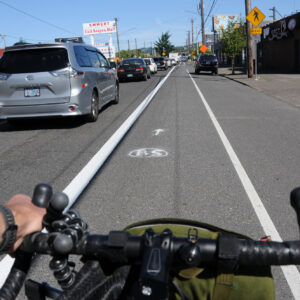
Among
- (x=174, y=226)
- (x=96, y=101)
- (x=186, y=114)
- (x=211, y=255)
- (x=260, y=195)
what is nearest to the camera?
(x=211, y=255)

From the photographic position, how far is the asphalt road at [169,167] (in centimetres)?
440

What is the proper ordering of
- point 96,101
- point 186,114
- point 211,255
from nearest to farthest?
point 211,255
point 96,101
point 186,114

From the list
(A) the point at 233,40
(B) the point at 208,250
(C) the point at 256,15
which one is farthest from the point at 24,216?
(A) the point at 233,40

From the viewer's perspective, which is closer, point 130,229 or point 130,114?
point 130,229

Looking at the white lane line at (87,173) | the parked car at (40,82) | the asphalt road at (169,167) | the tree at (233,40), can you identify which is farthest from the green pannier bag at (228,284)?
the tree at (233,40)

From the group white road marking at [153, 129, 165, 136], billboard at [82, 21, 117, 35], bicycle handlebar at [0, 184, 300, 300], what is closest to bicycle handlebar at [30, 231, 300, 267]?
bicycle handlebar at [0, 184, 300, 300]

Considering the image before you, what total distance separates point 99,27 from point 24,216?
8859 centimetres

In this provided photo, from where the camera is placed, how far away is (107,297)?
50.2 inches

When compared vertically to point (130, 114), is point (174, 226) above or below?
above

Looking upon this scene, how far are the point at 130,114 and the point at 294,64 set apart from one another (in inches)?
1028

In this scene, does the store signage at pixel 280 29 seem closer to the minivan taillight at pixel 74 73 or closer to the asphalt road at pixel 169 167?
the asphalt road at pixel 169 167

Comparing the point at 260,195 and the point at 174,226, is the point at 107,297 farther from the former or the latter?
the point at 260,195

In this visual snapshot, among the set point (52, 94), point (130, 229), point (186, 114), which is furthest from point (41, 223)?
point (186, 114)

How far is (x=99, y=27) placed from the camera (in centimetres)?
8550
